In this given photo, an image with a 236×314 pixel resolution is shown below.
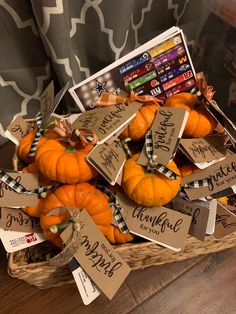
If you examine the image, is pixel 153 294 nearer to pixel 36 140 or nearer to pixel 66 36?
pixel 36 140

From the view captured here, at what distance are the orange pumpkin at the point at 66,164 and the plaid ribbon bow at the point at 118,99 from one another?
137mm

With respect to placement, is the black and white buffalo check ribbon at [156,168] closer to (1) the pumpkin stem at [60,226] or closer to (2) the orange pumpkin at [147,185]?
(2) the orange pumpkin at [147,185]

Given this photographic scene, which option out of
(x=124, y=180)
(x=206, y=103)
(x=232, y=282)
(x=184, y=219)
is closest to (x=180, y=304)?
(x=232, y=282)

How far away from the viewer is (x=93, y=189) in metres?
0.63

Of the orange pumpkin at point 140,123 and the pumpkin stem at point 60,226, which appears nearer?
the pumpkin stem at point 60,226

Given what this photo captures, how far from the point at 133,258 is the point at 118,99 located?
345mm

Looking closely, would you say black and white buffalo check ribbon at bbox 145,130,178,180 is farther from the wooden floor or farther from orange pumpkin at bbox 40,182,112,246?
the wooden floor

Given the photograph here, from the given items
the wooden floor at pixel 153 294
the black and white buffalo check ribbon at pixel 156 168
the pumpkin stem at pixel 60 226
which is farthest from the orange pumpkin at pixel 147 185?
the wooden floor at pixel 153 294

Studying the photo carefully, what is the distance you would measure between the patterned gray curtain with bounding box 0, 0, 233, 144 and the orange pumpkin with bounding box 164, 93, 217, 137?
0.23m

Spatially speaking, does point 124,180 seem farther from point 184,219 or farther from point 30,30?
point 30,30

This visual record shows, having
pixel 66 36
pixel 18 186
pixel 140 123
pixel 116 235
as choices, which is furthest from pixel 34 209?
pixel 66 36

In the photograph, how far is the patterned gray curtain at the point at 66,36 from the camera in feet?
2.39

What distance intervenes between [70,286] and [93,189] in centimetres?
30

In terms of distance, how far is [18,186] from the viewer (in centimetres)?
66
